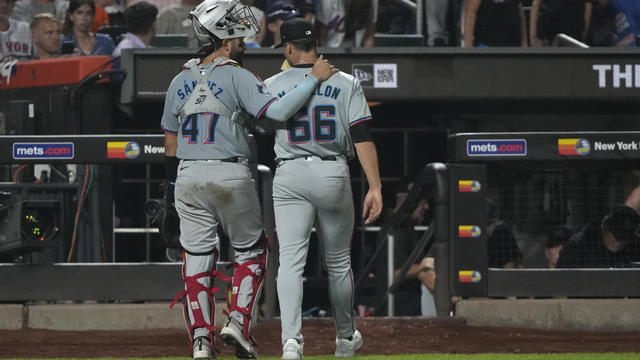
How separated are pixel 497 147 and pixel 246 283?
3404 mm

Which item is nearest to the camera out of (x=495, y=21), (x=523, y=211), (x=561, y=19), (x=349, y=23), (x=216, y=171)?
(x=216, y=171)

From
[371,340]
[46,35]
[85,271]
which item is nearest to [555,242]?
[371,340]

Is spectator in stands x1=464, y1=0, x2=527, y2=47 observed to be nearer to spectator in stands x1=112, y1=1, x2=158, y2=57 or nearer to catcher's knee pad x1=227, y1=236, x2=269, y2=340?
spectator in stands x1=112, y1=1, x2=158, y2=57

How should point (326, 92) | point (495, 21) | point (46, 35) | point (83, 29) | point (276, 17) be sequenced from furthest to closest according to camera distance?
point (83, 29) → point (46, 35) → point (495, 21) → point (276, 17) → point (326, 92)

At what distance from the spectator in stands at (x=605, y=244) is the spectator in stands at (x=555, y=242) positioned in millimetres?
36

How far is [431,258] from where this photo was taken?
373 inches

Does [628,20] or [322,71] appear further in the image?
[628,20]

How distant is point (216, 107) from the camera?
558 centimetres

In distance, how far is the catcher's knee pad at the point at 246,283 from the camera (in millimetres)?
5613

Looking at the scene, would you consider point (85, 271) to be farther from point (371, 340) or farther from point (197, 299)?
point (197, 299)

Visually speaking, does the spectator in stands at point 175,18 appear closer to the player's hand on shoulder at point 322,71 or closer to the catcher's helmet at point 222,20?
the catcher's helmet at point 222,20

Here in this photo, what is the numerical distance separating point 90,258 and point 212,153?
3.33m

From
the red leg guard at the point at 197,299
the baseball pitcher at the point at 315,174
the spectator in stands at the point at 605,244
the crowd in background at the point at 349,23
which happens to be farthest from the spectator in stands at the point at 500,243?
the red leg guard at the point at 197,299

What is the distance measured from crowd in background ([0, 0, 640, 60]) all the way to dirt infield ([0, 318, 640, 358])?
3.79m
